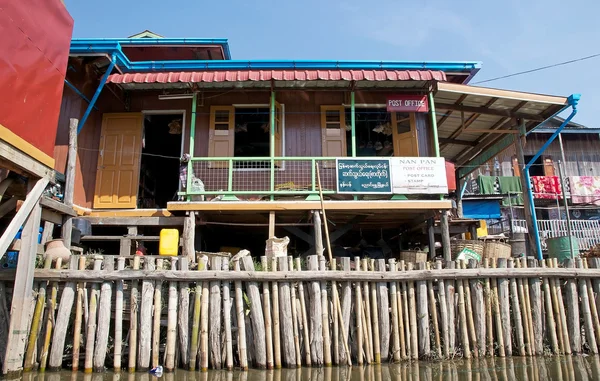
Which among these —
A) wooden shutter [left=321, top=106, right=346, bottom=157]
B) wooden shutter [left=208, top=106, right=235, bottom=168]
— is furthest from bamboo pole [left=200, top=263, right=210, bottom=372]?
wooden shutter [left=321, top=106, right=346, bottom=157]

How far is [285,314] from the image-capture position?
221 inches

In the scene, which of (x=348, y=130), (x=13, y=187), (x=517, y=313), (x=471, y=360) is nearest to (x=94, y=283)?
(x=13, y=187)

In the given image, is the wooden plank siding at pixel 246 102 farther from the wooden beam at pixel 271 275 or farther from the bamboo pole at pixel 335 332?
the bamboo pole at pixel 335 332

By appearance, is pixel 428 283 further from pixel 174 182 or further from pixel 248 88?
pixel 174 182

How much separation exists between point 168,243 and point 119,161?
288cm

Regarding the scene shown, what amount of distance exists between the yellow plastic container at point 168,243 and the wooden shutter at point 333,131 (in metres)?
3.95

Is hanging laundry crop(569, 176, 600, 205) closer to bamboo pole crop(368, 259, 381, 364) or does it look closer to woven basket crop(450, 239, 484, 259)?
woven basket crop(450, 239, 484, 259)

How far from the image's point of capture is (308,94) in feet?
34.9

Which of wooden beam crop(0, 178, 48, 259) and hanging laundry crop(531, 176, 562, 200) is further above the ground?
hanging laundry crop(531, 176, 562, 200)

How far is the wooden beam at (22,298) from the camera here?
200 inches

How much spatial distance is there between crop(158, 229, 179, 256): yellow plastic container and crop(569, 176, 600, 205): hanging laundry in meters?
17.9

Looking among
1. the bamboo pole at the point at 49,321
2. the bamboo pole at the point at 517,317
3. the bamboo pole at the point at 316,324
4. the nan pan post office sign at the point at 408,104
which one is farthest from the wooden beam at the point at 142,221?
the bamboo pole at the point at 517,317

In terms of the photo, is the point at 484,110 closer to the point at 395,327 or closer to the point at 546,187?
the point at 395,327

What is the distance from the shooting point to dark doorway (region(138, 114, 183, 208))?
11.0 m
